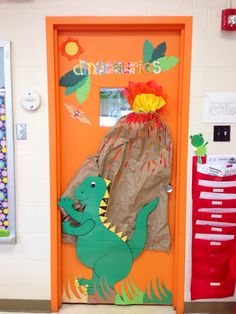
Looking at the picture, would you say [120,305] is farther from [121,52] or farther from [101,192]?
[121,52]

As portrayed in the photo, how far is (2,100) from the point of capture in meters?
1.99

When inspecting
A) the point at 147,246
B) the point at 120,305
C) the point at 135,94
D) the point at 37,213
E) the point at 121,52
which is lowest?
the point at 120,305

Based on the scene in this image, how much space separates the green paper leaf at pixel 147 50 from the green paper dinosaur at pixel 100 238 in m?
0.86

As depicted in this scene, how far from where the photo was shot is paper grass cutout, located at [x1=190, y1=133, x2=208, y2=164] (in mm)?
2018

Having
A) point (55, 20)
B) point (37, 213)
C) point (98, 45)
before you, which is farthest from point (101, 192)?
point (55, 20)

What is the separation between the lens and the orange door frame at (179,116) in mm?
1923

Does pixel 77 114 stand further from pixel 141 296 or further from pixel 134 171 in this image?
pixel 141 296

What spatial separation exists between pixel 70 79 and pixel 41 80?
0.63 feet

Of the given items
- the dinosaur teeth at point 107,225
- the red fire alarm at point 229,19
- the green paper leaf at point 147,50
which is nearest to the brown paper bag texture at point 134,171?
the dinosaur teeth at point 107,225

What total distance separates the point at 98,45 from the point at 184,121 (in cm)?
75

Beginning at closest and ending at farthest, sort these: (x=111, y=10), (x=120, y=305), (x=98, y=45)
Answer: (x=111, y=10)
(x=98, y=45)
(x=120, y=305)

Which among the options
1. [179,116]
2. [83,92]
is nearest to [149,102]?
[179,116]

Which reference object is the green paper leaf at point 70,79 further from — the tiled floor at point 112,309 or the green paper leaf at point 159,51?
the tiled floor at point 112,309

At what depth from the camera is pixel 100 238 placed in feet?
7.12
